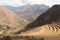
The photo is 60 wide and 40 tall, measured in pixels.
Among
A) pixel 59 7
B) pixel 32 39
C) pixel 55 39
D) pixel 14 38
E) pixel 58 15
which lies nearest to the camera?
pixel 55 39

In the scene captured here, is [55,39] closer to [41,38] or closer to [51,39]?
[51,39]

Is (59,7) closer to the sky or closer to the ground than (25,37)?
closer to the sky

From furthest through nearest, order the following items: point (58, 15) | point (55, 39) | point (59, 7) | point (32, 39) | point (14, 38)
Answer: point (59, 7)
point (58, 15)
point (14, 38)
point (32, 39)
point (55, 39)

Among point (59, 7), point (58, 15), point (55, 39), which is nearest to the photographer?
point (55, 39)

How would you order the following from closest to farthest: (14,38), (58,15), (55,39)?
(55,39), (14,38), (58,15)

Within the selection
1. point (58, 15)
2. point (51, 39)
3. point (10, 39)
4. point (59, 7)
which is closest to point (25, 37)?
point (10, 39)

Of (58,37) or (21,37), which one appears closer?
(58,37)

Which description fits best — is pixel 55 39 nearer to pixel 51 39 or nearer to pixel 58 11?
pixel 51 39

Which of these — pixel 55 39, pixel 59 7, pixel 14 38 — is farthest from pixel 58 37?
pixel 59 7

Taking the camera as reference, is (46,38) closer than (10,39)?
Yes
